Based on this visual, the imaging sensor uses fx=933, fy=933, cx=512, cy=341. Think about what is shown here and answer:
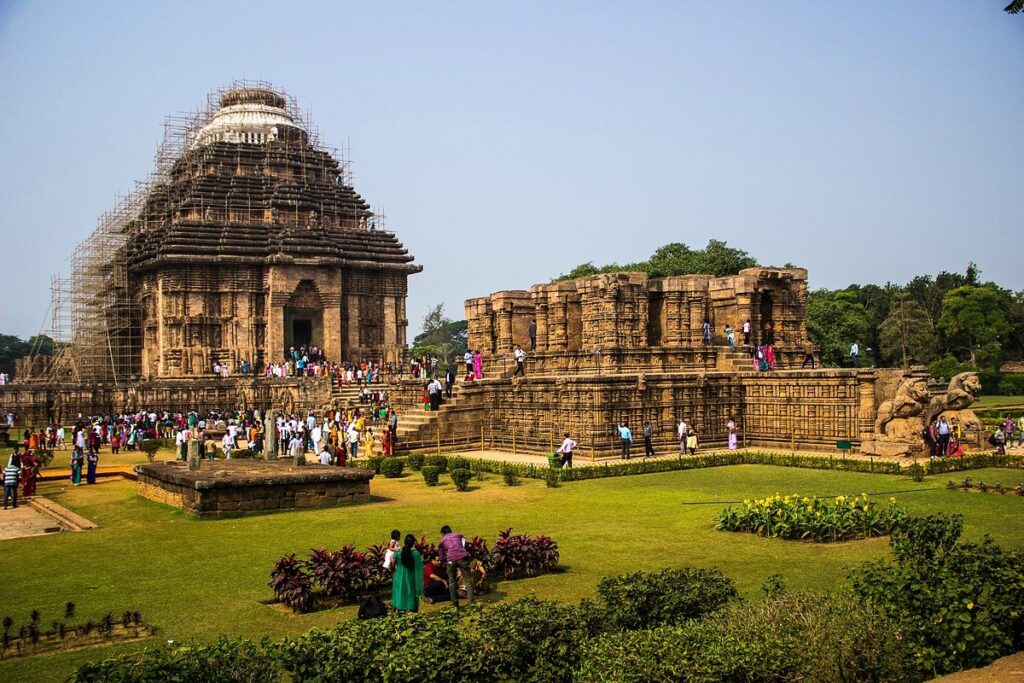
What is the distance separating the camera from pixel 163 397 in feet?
113

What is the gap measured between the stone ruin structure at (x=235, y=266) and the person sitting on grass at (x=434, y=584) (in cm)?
2823

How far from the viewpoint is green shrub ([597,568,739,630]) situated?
24.8 ft

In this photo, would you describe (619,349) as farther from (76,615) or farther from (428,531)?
(76,615)

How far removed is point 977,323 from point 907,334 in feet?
20.9

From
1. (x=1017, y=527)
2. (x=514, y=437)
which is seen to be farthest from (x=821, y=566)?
(x=514, y=437)

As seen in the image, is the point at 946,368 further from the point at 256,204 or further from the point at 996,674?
the point at 996,674

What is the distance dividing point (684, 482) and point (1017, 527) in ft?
22.0

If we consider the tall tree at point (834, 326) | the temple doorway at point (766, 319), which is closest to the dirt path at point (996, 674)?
the temple doorway at point (766, 319)

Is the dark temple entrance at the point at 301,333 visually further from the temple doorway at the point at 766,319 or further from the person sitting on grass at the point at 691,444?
the person sitting on grass at the point at 691,444

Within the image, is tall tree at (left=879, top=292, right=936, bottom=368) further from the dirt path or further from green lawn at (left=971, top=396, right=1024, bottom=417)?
the dirt path

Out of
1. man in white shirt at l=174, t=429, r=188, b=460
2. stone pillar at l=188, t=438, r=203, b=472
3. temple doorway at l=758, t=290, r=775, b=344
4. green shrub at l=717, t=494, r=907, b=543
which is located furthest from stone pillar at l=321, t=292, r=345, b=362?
green shrub at l=717, t=494, r=907, b=543

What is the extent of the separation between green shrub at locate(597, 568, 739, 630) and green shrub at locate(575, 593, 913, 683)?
536 millimetres

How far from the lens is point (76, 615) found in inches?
371

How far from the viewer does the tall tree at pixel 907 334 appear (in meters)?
54.3
